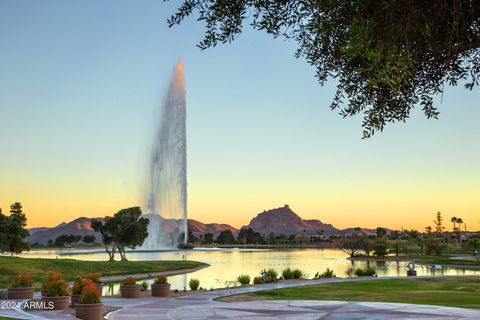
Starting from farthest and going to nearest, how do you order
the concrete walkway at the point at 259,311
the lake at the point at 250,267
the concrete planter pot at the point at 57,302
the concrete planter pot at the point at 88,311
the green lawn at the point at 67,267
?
the lake at the point at 250,267
the green lawn at the point at 67,267
the concrete planter pot at the point at 57,302
the concrete walkway at the point at 259,311
the concrete planter pot at the point at 88,311

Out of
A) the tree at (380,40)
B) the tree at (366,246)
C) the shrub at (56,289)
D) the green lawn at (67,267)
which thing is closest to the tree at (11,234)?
the green lawn at (67,267)

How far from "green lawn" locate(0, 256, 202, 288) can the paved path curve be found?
19342 millimetres

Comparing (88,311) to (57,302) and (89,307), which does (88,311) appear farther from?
(57,302)

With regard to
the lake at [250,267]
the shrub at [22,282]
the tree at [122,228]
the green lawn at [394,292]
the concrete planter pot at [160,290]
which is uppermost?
the tree at [122,228]

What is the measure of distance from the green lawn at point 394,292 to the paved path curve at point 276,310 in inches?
101

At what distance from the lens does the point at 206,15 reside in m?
8.24

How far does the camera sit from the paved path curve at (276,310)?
2120 cm

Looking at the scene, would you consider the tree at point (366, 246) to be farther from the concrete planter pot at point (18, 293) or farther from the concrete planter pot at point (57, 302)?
the concrete planter pot at point (57, 302)

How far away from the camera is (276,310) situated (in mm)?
23297

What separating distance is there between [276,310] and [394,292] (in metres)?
11.1

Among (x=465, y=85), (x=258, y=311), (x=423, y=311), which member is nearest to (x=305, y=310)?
(x=258, y=311)

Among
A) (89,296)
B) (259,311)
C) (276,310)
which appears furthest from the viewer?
(276,310)

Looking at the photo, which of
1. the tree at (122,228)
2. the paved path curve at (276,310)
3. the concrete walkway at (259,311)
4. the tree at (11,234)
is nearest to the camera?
the concrete walkway at (259,311)

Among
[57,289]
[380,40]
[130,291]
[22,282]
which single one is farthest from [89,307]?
[380,40]
